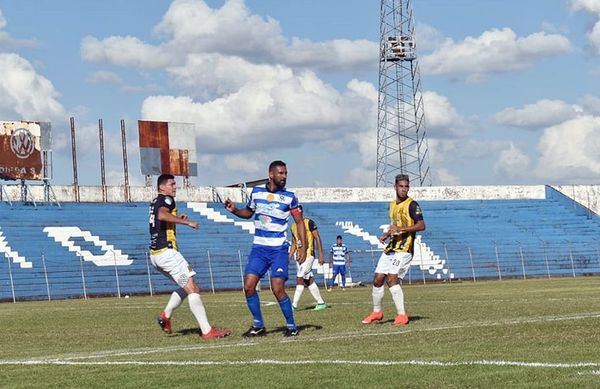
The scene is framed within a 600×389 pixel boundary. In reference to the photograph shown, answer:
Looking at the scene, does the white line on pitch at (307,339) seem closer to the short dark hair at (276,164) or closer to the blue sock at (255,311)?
the blue sock at (255,311)

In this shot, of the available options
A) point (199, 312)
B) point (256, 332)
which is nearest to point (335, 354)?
point (256, 332)

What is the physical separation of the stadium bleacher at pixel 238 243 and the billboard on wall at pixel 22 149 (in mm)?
2267

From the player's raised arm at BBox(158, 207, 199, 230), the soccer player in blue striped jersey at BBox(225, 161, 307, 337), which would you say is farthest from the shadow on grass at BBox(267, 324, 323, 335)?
the player's raised arm at BBox(158, 207, 199, 230)

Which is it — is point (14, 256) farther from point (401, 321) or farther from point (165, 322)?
point (401, 321)

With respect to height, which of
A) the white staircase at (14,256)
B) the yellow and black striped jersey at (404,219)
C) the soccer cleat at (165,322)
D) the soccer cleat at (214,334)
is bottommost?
the soccer cleat at (214,334)

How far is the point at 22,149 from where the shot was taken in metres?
54.1

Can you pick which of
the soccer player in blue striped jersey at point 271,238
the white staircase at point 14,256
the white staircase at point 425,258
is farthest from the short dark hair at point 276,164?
the white staircase at point 425,258

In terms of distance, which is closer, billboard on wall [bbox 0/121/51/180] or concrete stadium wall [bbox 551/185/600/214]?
billboard on wall [bbox 0/121/51/180]

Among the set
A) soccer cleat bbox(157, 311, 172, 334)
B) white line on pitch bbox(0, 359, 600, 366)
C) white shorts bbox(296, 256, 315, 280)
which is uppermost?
white shorts bbox(296, 256, 315, 280)

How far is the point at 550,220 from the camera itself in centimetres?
6341

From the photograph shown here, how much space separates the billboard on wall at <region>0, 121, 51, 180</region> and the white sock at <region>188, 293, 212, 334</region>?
40203mm

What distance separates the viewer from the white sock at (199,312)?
48.7 feet

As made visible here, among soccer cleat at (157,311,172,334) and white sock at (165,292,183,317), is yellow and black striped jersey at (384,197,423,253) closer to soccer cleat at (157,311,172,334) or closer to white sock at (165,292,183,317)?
white sock at (165,292,183,317)

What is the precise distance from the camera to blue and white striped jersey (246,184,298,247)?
48.4 ft
